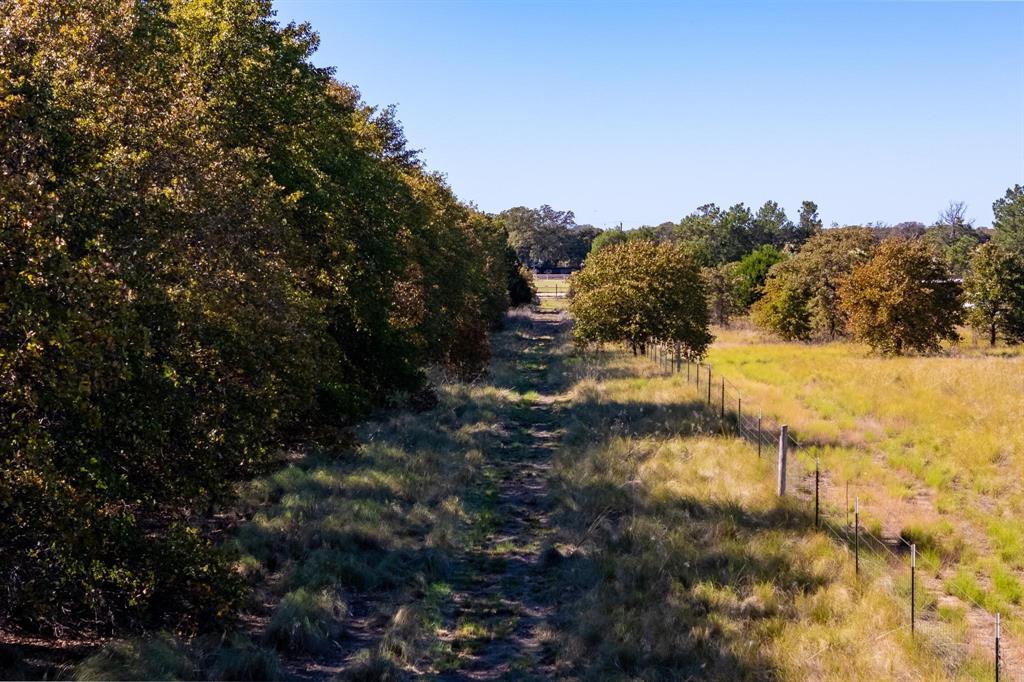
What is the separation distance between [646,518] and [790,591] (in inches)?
149

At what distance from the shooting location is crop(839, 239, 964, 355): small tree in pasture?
4619cm

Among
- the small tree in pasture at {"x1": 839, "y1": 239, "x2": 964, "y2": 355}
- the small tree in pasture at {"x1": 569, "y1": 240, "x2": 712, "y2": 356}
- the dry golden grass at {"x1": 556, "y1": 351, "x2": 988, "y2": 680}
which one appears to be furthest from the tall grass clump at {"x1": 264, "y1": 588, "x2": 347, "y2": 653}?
the small tree in pasture at {"x1": 839, "y1": 239, "x2": 964, "y2": 355}

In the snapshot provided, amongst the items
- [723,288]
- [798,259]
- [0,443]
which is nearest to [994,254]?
[798,259]

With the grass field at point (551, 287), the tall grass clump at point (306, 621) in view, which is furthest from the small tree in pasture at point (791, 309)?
the grass field at point (551, 287)

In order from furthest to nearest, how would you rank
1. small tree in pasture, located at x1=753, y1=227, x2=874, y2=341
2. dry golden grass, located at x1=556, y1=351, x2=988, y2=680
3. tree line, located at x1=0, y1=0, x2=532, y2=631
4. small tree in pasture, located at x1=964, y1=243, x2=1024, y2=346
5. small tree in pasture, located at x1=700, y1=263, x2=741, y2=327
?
small tree in pasture, located at x1=700, y1=263, x2=741, y2=327 → small tree in pasture, located at x1=753, y1=227, x2=874, y2=341 → small tree in pasture, located at x1=964, y1=243, x2=1024, y2=346 → dry golden grass, located at x1=556, y1=351, x2=988, y2=680 → tree line, located at x1=0, y1=0, x2=532, y2=631

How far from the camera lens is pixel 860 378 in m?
33.8

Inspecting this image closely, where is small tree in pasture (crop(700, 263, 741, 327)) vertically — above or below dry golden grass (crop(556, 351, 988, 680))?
above

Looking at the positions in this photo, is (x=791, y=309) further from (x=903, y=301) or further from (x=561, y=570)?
(x=561, y=570)

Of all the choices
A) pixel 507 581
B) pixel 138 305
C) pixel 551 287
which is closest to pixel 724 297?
pixel 551 287

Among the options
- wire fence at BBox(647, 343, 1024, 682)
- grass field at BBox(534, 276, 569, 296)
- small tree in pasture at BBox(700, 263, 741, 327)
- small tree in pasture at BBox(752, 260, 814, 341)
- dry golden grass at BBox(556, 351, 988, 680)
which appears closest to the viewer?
dry golden grass at BBox(556, 351, 988, 680)

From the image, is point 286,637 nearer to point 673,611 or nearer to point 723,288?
point 673,611

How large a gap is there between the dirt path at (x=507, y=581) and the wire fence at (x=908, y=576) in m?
4.89

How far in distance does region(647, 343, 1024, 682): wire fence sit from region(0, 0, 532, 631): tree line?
28.3 feet

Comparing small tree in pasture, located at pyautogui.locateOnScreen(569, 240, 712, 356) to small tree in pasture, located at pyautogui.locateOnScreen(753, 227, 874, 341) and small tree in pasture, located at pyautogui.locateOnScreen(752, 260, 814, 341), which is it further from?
small tree in pasture, located at pyautogui.locateOnScreen(752, 260, 814, 341)
